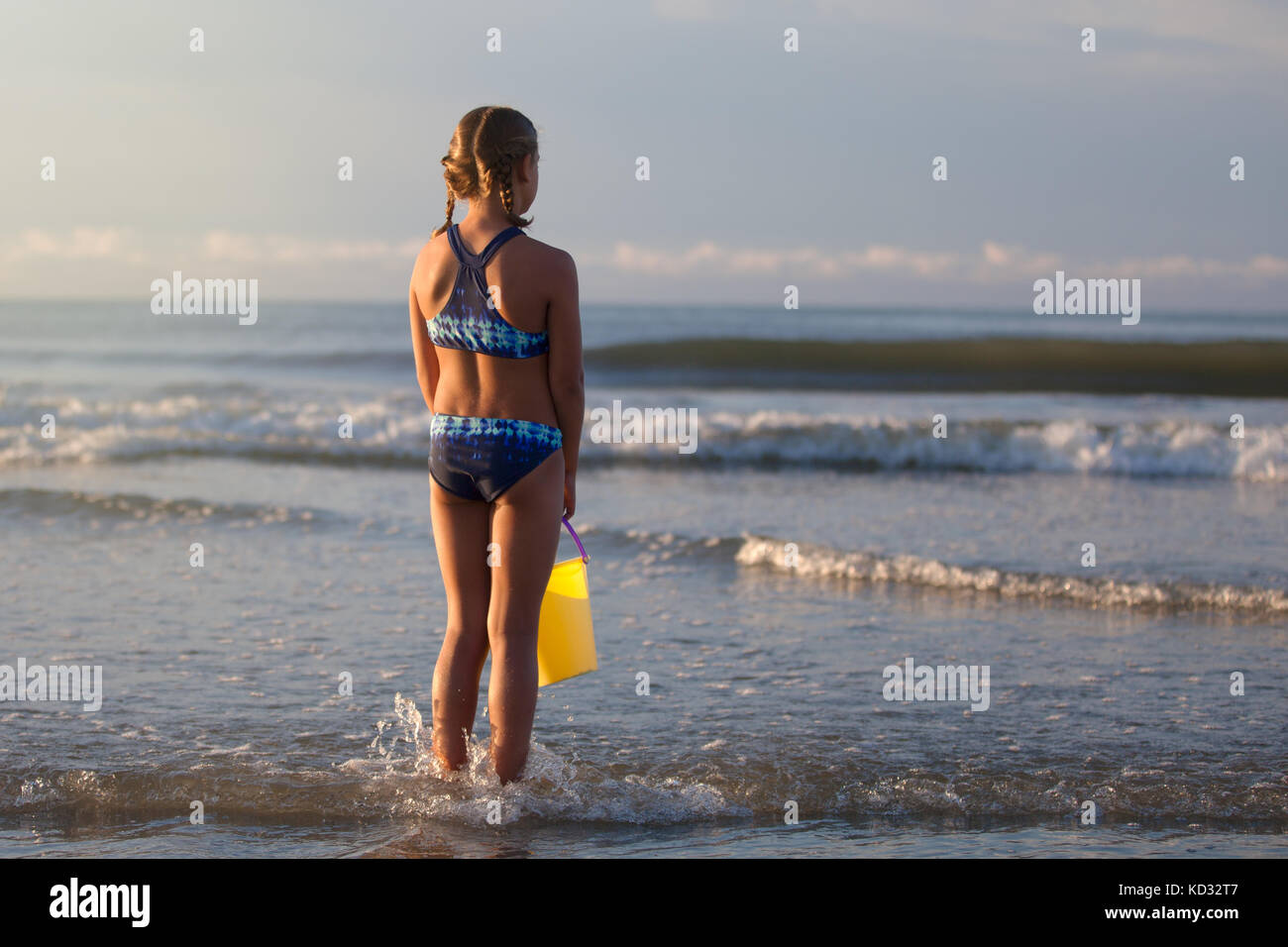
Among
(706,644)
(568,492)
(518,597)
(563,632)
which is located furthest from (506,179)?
(706,644)

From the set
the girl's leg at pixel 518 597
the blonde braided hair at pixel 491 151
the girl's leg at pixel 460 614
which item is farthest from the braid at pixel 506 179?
the girl's leg at pixel 460 614

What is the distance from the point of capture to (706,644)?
5.38 metres

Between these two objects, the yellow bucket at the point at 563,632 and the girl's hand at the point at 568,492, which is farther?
the yellow bucket at the point at 563,632

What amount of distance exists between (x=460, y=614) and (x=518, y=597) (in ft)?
0.65

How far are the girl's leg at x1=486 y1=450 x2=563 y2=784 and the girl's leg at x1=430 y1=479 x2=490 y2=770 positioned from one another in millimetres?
51

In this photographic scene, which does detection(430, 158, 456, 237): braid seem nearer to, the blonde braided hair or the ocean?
the blonde braided hair

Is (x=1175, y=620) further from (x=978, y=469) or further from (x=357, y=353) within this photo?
(x=357, y=353)

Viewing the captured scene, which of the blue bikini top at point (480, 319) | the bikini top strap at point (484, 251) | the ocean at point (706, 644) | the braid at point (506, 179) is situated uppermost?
the braid at point (506, 179)

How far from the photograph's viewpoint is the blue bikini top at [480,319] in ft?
10.2

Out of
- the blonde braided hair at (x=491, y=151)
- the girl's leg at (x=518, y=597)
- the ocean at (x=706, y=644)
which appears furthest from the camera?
the ocean at (x=706, y=644)

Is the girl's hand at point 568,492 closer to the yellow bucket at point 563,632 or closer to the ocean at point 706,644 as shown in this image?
the yellow bucket at point 563,632

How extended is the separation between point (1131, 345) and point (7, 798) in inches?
925

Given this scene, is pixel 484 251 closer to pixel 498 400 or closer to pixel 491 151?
pixel 491 151

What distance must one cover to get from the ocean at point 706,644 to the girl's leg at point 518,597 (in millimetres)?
194
